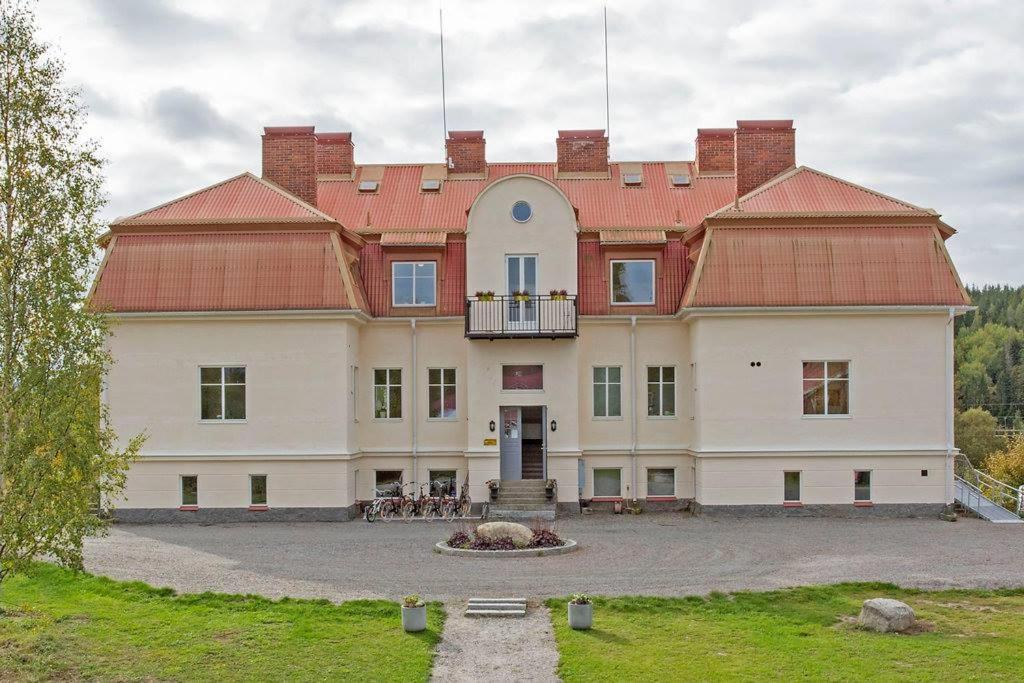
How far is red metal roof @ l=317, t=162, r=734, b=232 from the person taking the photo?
29984 millimetres

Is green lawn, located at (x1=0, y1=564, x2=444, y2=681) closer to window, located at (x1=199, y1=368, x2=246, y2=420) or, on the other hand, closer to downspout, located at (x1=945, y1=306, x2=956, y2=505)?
window, located at (x1=199, y1=368, x2=246, y2=420)

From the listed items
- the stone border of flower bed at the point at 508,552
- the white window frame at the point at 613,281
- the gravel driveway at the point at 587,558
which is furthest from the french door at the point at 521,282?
the stone border of flower bed at the point at 508,552

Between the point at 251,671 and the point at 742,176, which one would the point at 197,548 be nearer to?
the point at 251,671

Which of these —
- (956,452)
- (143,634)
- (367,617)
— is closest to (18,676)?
(143,634)

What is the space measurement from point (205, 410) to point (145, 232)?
5.27 metres

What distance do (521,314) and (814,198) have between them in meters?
9.06

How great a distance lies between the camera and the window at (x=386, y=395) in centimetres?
2809

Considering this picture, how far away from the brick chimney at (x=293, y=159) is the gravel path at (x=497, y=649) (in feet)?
58.6

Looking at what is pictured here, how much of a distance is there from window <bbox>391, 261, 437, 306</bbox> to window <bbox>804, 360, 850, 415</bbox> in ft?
35.6

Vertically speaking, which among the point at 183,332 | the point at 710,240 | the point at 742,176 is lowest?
the point at 183,332

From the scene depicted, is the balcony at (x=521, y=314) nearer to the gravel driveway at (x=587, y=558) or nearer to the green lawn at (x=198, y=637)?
the gravel driveway at (x=587, y=558)

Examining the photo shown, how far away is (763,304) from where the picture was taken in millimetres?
26109

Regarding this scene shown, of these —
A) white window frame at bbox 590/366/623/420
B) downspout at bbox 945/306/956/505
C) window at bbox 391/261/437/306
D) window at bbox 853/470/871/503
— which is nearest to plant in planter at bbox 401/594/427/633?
white window frame at bbox 590/366/623/420

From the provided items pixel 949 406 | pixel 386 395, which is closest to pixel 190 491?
pixel 386 395
